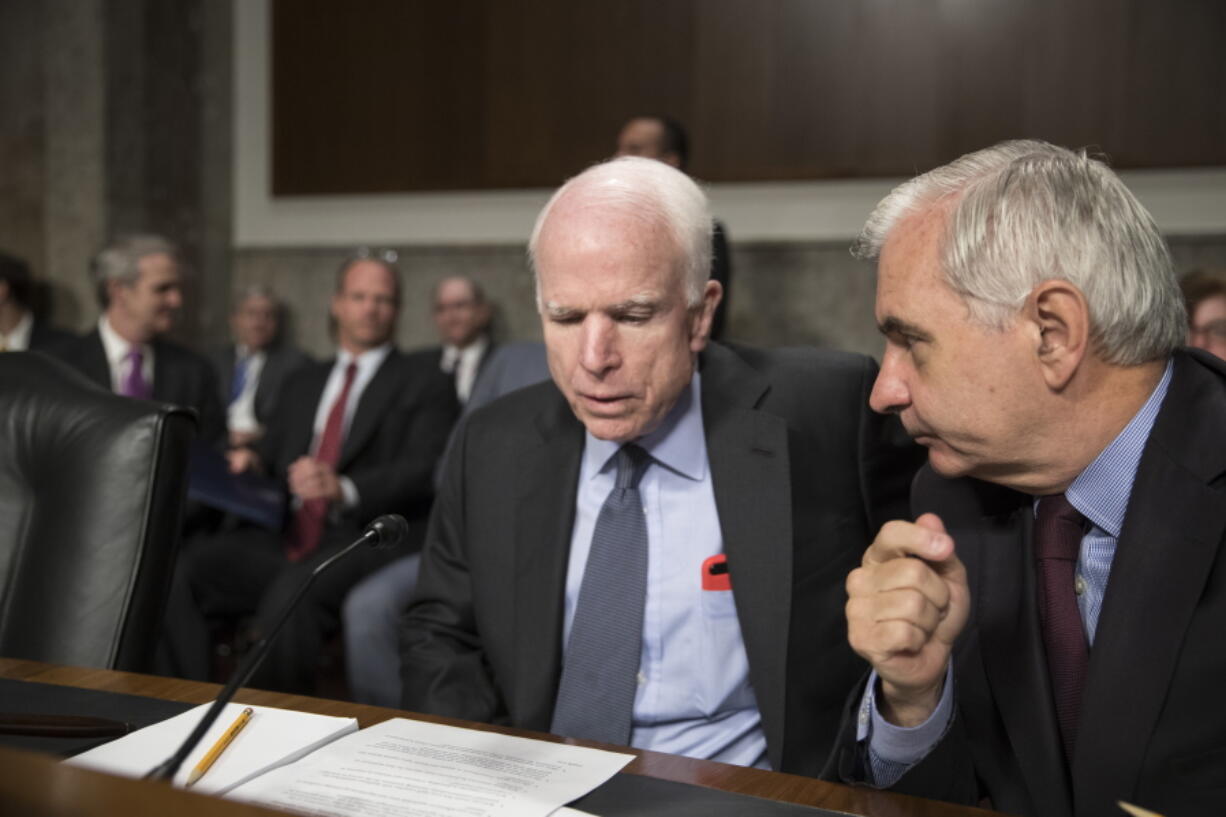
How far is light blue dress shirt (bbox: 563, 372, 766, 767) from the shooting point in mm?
1527

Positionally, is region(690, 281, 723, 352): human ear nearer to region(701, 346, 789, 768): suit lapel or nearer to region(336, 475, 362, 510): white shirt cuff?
region(701, 346, 789, 768): suit lapel

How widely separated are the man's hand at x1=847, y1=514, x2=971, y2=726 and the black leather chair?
0.95 meters

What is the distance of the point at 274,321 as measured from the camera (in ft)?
20.4

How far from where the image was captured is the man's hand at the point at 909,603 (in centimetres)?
100

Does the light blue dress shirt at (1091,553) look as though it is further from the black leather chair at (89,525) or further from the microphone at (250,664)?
the black leather chair at (89,525)

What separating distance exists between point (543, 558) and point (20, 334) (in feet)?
15.3

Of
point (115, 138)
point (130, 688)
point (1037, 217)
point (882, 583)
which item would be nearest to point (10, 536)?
point (130, 688)

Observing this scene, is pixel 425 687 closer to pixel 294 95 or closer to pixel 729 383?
pixel 729 383

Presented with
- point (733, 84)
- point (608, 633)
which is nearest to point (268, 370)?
point (733, 84)

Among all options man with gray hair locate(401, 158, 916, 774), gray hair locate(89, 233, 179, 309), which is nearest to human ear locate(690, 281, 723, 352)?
man with gray hair locate(401, 158, 916, 774)

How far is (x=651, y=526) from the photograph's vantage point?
1.61m

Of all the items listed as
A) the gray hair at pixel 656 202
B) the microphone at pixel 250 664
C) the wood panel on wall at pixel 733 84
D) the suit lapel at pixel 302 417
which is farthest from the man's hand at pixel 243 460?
the wood panel on wall at pixel 733 84

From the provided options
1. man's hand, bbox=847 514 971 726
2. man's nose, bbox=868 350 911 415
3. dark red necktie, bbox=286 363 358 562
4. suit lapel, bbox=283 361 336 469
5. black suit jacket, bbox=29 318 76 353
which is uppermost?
Answer: man's nose, bbox=868 350 911 415

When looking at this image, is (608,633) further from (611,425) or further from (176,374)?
(176,374)
